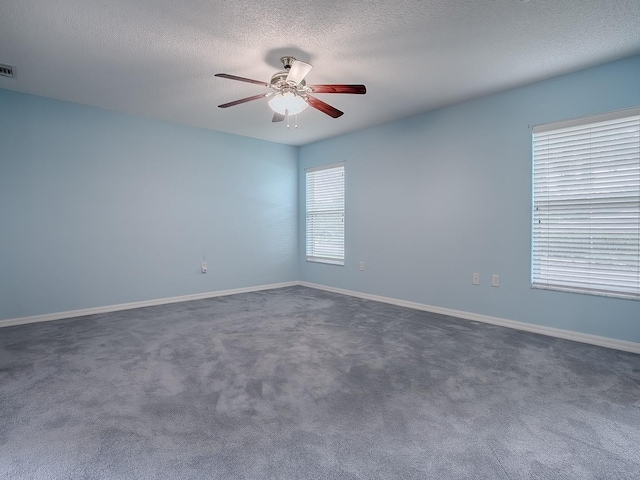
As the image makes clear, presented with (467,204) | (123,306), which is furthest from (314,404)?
(123,306)

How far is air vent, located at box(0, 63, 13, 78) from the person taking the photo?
3.03 m

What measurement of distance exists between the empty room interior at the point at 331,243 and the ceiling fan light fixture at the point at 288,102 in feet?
0.11

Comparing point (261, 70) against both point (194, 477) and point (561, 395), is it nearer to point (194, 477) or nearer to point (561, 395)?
point (194, 477)

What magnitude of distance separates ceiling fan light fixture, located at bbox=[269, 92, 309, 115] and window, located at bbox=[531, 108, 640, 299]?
2296 mm

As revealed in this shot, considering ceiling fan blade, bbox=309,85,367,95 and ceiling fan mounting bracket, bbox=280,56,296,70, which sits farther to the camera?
ceiling fan mounting bracket, bbox=280,56,296,70

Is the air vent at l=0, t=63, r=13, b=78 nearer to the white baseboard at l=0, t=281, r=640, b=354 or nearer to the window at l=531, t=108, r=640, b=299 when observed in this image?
the white baseboard at l=0, t=281, r=640, b=354

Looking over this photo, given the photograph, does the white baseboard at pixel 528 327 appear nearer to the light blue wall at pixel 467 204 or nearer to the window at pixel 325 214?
the light blue wall at pixel 467 204

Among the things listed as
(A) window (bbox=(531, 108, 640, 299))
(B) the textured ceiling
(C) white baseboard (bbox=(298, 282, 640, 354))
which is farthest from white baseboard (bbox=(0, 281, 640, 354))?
(B) the textured ceiling

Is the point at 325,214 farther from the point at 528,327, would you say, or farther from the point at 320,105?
the point at 528,327

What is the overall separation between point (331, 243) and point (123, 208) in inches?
116

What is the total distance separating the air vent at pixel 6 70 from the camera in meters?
3.03

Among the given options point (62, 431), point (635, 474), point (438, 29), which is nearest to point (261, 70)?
point (438, 29)

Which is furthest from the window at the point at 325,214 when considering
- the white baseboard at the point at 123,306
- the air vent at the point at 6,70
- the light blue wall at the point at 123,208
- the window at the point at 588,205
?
the air vent at the point at 6,70

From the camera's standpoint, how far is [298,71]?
2668mm
